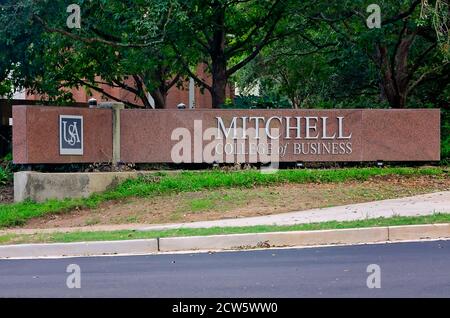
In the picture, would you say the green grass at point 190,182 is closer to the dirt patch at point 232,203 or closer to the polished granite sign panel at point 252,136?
the dirt patch at point 232,203

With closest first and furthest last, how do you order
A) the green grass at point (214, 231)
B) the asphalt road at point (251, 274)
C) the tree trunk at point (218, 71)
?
the asphalt road at point (251, 274), the green grass at point (214, 231), the tree trunk at point (218, 71)

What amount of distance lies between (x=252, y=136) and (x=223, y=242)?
7.80 m

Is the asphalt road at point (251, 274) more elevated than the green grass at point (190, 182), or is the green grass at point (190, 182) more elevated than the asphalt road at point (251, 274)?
the green grass at point (190, 182)

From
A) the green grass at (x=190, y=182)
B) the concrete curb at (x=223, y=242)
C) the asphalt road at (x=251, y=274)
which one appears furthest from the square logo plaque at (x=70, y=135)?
the asphalt road at (x=251, y=274)

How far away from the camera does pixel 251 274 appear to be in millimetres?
11039

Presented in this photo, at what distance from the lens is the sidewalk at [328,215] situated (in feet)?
52.5

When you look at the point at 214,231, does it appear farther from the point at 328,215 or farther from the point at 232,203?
the point at 232,203

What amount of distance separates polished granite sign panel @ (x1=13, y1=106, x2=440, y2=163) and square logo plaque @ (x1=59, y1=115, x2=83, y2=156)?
45 mm

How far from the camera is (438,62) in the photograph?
27422 millimetres

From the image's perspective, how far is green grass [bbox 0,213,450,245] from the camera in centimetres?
1465

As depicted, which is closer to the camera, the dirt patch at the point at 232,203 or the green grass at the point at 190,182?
the dirt patch at the point at 232,203

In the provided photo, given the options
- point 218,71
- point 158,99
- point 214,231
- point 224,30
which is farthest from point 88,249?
point 158,99

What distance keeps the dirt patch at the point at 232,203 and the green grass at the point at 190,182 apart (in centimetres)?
20
